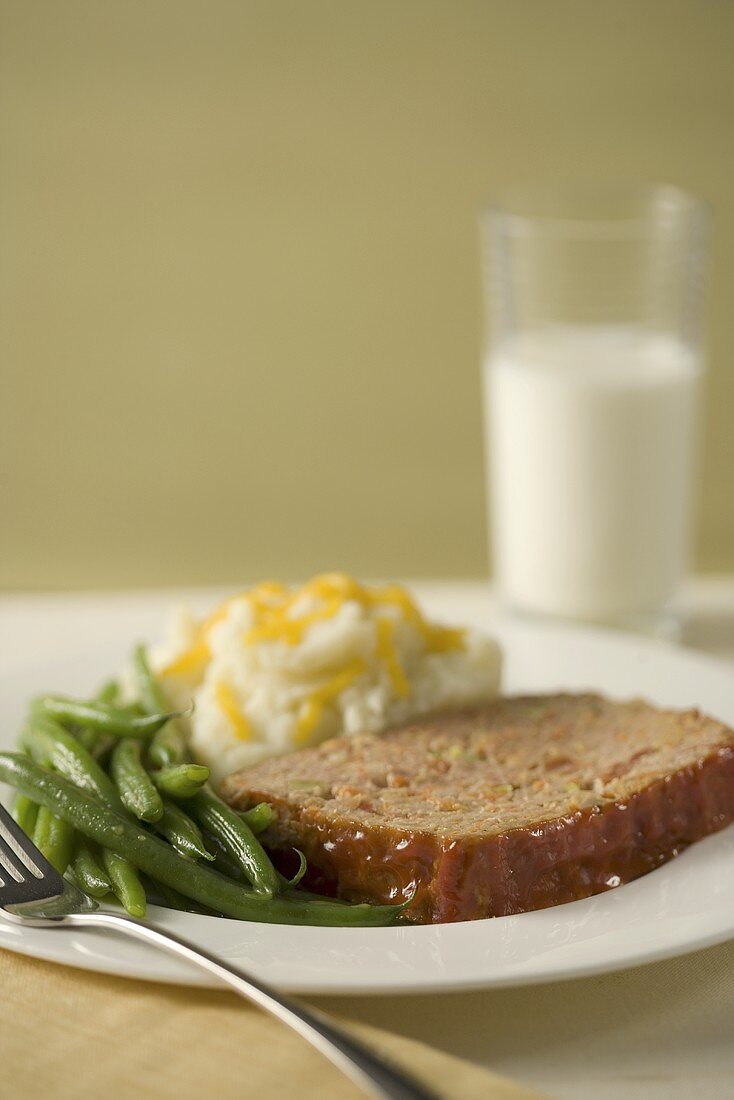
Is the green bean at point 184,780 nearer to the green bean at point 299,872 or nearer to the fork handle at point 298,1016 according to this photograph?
the green bean at point 299,872

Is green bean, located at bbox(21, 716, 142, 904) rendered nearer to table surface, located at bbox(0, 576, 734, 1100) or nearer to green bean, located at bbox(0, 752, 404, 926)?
green bean, located at bbox(0, 752, 404, 926)

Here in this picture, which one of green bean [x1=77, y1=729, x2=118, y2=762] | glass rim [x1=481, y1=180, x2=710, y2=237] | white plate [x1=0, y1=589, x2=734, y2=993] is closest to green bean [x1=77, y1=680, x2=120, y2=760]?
green bean [x1=77, y1=729, x2=118, y2=762]

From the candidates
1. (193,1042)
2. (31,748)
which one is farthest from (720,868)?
(31,748)

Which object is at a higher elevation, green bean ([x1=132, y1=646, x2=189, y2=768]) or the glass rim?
the glass rim

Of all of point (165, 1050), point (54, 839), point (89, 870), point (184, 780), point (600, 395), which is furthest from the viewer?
point (600, 395)

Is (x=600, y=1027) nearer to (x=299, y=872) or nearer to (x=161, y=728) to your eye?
Answer: (x=299, y=872)

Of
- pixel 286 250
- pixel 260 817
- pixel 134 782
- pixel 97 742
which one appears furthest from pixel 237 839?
pixel 286 250
